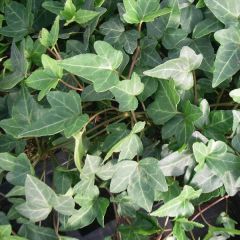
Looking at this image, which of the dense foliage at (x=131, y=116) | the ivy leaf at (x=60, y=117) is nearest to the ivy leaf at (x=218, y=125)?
the dense foliage at (x=131, y=116)

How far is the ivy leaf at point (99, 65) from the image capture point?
65 cm

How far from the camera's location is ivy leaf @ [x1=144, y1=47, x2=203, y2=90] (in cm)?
68

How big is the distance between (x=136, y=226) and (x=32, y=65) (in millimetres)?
369

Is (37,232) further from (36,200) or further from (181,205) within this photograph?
(181,205)

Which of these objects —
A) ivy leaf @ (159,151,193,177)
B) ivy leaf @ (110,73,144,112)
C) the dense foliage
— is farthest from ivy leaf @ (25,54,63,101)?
ivy leaf @ (159,151,193,177)

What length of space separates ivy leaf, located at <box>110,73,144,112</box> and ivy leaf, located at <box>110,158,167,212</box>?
0.09 meters

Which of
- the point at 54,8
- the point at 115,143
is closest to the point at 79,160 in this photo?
the point at 115,143

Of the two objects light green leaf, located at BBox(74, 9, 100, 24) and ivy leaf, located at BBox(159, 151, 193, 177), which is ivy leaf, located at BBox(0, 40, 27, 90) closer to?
light green leaf, located at BBox(74, 9, 100, 24)

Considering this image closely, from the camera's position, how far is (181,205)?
27.7 inches

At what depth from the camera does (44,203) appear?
72 cm

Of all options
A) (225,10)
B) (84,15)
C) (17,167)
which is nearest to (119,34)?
(84,15)

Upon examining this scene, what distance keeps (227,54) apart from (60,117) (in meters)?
0.29

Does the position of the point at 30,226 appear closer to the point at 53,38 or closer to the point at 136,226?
the point at 136,226

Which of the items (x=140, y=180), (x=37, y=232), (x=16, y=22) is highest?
(x=16, y=22)
